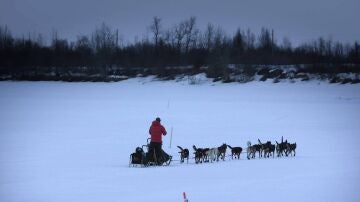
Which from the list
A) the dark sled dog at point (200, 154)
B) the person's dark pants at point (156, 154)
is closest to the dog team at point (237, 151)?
the dark sled dog at point (200, 154)

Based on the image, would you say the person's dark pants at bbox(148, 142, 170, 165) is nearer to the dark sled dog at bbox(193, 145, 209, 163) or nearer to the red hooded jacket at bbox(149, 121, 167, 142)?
the red hooded jacket at bbox(149, 121, 167, 142)

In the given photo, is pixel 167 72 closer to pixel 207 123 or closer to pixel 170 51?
pixel 170 51

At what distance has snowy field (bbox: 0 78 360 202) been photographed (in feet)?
30.6

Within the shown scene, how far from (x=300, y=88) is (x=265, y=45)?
29.4 meters

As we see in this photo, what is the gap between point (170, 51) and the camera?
228 feet

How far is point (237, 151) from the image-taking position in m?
15.3

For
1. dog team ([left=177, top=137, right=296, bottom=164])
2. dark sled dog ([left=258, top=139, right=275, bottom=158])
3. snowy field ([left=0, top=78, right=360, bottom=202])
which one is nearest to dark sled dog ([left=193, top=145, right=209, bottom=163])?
dog team ([left=177, top=137, right=296, bottom=164])

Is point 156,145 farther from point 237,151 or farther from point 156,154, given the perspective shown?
point 237,151

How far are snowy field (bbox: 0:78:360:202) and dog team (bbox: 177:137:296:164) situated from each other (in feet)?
1.86

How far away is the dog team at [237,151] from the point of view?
47.0 ft

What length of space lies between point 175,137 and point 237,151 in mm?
7090

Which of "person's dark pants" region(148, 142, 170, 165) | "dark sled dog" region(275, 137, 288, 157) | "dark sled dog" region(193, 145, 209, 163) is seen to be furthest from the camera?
"dark sled dog" region(275, 137, 288, 157)

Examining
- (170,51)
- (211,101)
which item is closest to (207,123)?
(211,101)

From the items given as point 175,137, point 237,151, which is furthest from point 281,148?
point 175,137
